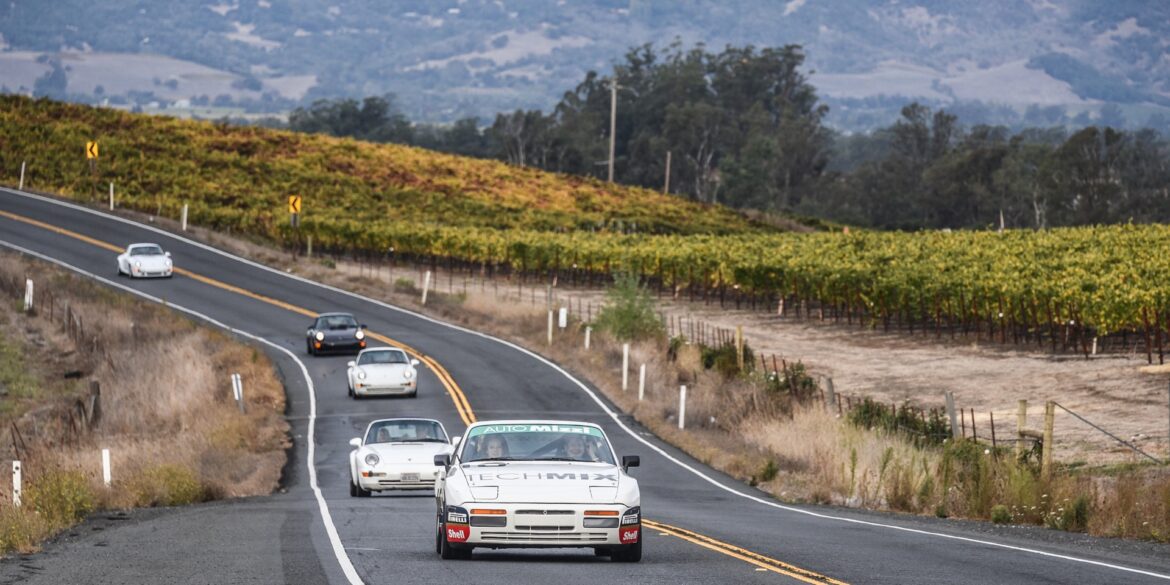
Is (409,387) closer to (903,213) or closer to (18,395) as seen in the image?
(18,395)

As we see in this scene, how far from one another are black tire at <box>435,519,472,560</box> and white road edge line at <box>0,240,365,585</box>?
3.08 ft

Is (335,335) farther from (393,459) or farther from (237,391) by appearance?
(393,459)

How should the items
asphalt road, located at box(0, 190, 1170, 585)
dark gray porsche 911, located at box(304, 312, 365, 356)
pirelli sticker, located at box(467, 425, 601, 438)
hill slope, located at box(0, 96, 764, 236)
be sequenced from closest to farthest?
1. asphalt road, located at box(0, 190, 1170, 585)
2. pirelli sticker, located at box(467, 425, 601, 438)
3. dark gray porsche 911, located at box(304, 312, 365, 356)
4. hill slope, located at box(0, 96, 764, 236)

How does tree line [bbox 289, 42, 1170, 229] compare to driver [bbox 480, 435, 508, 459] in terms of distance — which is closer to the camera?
driver [bbox 480, 435, 508, 459]

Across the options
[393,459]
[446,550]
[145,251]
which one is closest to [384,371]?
[393,459]

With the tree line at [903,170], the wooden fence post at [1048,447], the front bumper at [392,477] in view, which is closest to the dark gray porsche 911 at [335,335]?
the front bumper at [392,477]

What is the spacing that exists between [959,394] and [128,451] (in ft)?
81.1

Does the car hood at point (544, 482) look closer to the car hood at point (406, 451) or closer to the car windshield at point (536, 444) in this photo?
the car windshield at point (536, 444)

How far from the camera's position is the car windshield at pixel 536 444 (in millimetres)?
16641

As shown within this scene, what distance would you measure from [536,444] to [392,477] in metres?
10.0

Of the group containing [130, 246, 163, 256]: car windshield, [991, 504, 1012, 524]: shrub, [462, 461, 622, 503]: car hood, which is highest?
[130, 246, 163, 256]: car windshield

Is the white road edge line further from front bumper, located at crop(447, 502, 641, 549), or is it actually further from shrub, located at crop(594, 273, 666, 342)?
shrub, located at crop(594, 273, 666, 342)

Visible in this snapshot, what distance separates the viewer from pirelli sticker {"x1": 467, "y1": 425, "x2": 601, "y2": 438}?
17.0 metres

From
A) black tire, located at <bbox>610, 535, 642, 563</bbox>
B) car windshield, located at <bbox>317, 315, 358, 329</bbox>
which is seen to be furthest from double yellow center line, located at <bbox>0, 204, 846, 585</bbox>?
car windshield, located at <bbox>317, 315, 358, 329</bbox>
